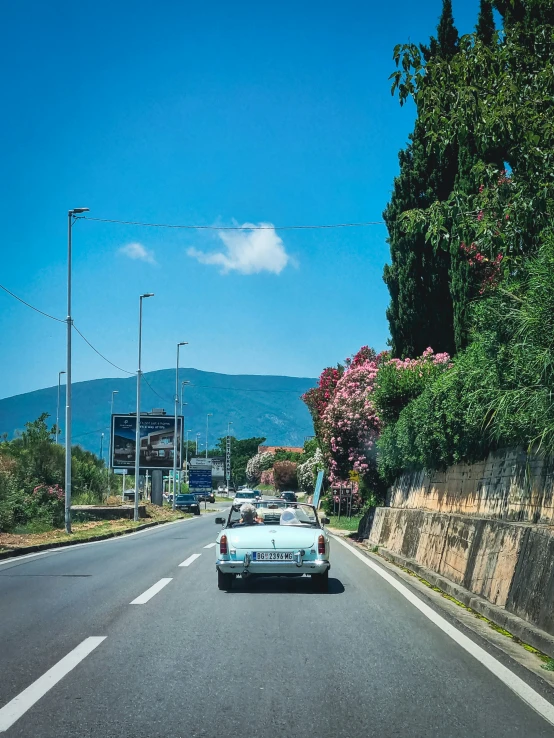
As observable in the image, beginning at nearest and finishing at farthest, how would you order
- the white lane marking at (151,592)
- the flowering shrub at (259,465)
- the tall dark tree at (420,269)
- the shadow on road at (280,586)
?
the white lane marking at (151,592), the shadow on road at (280,586), the tall dark tree at (420,269), the flowering shrub at (259,465)

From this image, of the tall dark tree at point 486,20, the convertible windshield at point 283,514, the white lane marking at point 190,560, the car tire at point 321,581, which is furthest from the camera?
the tall dark tree at point 486,20

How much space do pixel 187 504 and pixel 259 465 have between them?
10218cm

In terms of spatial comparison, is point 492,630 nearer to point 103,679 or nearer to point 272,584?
point 103,679

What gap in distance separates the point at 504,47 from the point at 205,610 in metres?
7.52

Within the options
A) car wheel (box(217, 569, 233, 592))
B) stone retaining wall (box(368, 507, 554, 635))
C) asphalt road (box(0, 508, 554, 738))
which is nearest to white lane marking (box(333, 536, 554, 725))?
asphalt road (box(0, 508, 554, 738))

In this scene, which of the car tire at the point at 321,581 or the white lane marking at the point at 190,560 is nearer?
the car tire at the point at 321,581

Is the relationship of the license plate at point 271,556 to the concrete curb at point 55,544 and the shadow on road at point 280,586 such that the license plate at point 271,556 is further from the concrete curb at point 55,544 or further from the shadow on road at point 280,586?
the concrete curb at point 55,544

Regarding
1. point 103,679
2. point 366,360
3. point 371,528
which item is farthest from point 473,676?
point 366,360

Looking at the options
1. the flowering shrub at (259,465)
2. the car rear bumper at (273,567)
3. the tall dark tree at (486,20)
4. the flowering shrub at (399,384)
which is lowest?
the flowering shrub at (259,465)

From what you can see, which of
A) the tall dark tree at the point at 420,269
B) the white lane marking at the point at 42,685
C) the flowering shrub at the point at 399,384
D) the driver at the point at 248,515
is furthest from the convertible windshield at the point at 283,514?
the tall dark tree at the point at 420,269

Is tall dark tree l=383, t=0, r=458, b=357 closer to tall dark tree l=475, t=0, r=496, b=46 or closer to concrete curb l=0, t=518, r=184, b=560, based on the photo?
tall dark tree l=475, t=0, r=496, b=46

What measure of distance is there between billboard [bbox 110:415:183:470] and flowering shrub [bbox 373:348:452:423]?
135 ft

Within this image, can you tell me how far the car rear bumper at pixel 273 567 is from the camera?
39.2 ft

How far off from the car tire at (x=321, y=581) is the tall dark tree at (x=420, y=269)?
18.6 meters
